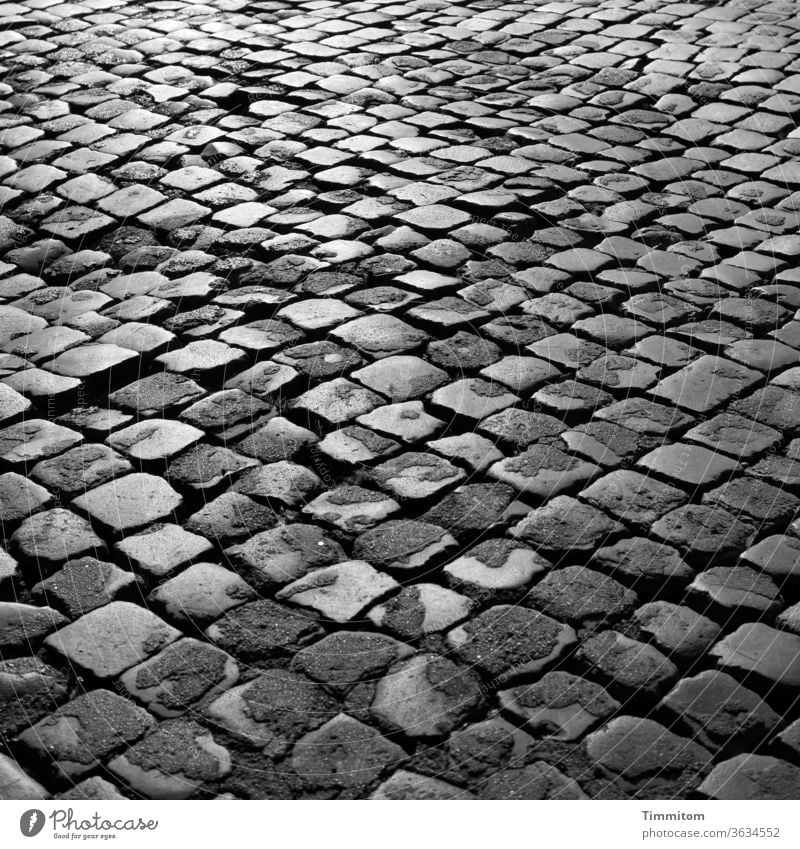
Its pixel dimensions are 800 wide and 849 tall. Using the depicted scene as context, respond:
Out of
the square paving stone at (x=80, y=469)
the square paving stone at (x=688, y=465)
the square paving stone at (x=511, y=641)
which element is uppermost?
the square paving stone at (x=80, y=469)

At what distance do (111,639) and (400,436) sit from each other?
109 cm

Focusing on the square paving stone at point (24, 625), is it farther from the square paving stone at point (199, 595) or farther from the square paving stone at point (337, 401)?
the square paving stone at point (337, 401)

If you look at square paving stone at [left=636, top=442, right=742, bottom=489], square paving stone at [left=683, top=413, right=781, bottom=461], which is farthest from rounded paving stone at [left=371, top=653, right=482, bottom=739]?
square paving stone at [left=683, top=413, right=781, bottom=461]

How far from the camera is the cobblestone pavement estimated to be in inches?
89.2

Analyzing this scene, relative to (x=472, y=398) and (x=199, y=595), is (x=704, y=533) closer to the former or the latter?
(x=472, y=398)

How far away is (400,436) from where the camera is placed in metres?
3.16

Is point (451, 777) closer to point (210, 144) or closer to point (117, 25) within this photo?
point (210, 144)

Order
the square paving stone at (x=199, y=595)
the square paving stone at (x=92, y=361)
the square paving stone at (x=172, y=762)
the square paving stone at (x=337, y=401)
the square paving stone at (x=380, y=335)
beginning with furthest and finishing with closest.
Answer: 1. the square paving stone at (x=380, y=335)
2. the square paving stone at (x=92, y=361)
3. the square paving stone at (x=337, y=401)
4. the square paving stone at (x=199, y=595)
5. the square paving stone at (x=172, y=762)

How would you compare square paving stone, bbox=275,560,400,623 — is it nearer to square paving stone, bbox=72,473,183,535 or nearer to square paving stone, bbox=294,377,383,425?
square paving stone, bbox=72,473,183,535

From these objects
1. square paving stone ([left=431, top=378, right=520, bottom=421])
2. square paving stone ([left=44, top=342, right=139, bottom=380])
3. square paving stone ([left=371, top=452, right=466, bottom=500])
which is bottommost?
square paving stone ([left=371, top=452, right=466, bottom=500])

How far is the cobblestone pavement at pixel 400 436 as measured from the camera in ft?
7.43

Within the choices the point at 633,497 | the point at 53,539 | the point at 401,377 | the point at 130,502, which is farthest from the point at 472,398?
the point at 53,539

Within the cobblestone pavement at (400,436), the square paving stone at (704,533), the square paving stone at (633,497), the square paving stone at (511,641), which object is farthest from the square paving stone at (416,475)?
the square paving stone at (704,533)

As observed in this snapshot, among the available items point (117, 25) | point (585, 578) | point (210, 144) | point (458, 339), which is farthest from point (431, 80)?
point (585, 578)
